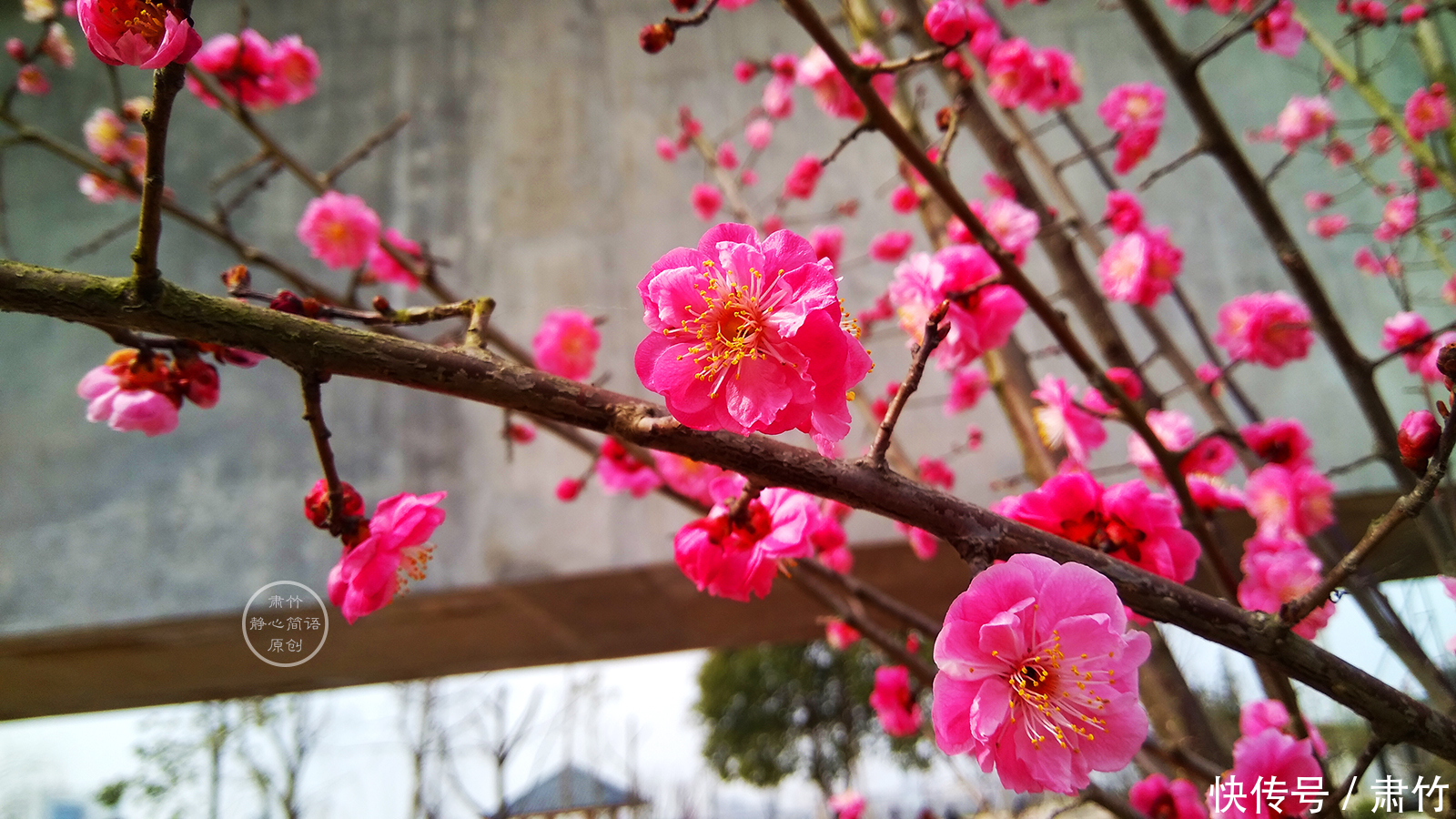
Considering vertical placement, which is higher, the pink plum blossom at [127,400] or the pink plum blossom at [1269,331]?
the pink plum blossom at [1269,331]

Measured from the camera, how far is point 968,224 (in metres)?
0.70

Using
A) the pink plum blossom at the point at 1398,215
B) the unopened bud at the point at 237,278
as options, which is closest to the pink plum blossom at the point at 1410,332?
the pink plum blossom at the point at 1398,215

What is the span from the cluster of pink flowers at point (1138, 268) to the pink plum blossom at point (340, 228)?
1.33 m

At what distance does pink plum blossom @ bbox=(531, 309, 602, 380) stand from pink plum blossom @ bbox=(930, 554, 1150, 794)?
1158mm

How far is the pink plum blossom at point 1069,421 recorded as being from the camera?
0.89 metres

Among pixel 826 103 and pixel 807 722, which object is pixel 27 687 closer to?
pixel 826 103

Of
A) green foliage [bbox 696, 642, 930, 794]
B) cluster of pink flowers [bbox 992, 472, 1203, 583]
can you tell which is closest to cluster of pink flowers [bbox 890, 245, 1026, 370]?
cluster of pink flowers [bbox 992, 472, 1203, 583]

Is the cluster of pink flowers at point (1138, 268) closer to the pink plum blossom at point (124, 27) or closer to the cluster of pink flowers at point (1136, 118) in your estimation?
the cluster of pink flowers at point (1136, 118)

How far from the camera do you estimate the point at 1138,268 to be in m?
1.15

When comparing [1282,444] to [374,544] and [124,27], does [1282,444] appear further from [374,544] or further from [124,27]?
[124,27]

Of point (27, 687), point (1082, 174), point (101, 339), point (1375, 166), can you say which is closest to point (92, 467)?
point (101, 339)

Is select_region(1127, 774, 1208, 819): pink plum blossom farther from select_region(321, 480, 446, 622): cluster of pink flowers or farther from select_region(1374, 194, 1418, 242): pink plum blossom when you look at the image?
select_region(1374, 194, 1418, 242): pink plum blossom

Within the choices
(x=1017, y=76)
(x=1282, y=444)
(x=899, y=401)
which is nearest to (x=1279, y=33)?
(x=1017, y=76)

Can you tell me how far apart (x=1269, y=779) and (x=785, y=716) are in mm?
7843
